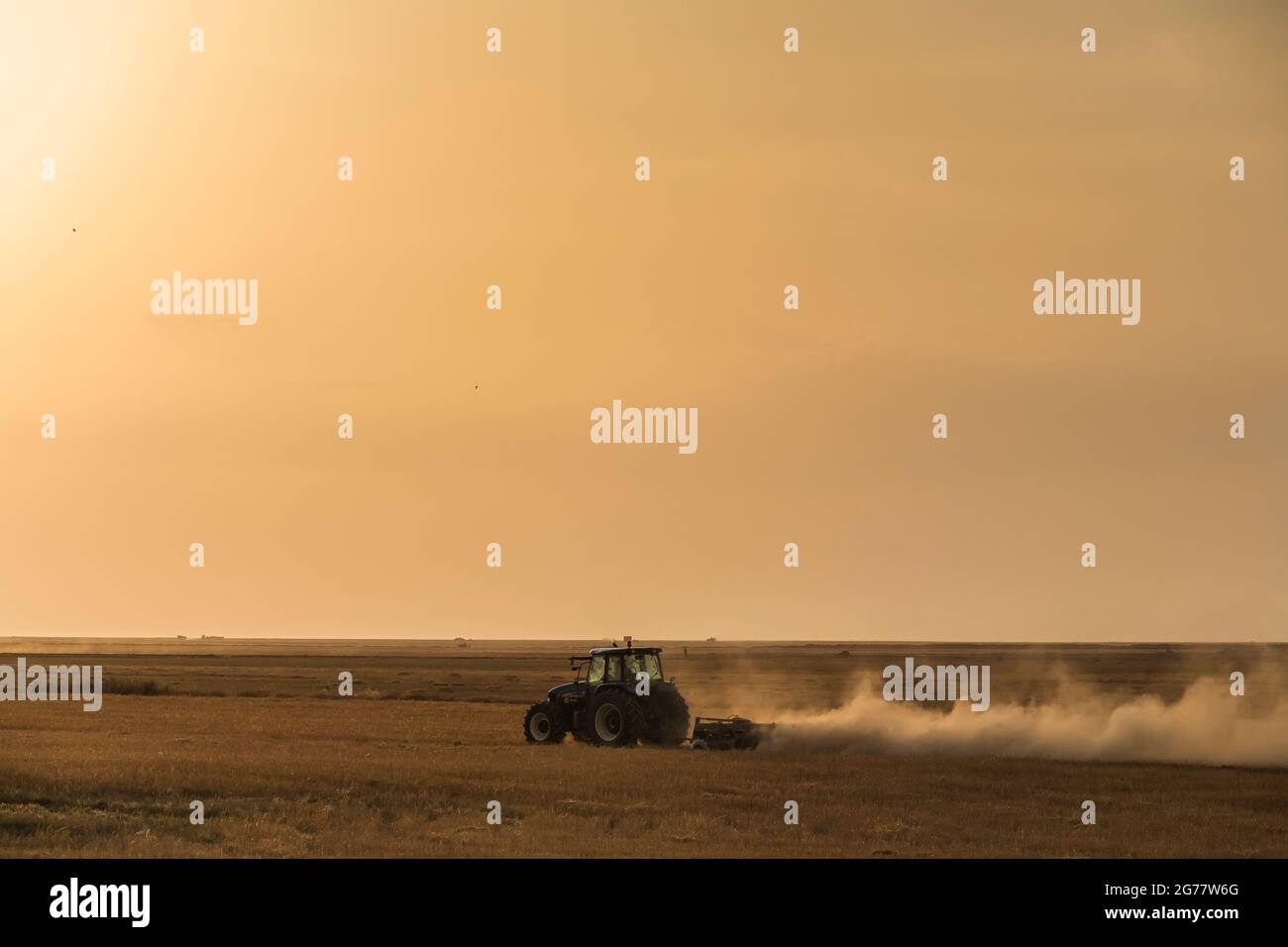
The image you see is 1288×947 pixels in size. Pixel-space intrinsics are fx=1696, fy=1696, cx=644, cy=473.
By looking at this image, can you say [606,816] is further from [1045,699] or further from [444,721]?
[1045,699]

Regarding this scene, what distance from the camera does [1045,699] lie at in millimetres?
74938

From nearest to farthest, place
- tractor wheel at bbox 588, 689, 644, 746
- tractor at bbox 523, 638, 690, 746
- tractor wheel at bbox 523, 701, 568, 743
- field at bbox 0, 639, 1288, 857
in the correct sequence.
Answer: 1. field at bbox 0, 639, 1288, 857
2. tractor wheel at bbox 588, 689, 644, 746
3. tractor at bbox 523, 638, 690, 746
4. tractor wheel at bbox 523, 701, 568, 743

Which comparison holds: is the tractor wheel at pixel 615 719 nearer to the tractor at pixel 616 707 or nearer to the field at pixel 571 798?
the tractor at pixel 616 707

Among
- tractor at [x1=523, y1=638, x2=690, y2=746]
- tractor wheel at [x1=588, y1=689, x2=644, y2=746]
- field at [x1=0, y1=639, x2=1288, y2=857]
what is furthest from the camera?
tractor at [x1=523, y1=638, x2=690, y2=746]

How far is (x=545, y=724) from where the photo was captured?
4212 cm

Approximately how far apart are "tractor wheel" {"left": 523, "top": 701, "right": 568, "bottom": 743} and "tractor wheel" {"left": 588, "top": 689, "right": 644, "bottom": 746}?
0.93 metres

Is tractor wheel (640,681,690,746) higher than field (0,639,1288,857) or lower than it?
higher

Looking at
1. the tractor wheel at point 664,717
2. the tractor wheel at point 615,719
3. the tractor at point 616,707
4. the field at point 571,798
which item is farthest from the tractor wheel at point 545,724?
the tractor wheel at point 664,717

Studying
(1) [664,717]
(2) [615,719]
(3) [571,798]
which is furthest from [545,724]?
(3) [571,798]

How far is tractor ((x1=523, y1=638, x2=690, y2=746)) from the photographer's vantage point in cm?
4059

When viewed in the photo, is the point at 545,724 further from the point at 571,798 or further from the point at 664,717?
the point at 571,798

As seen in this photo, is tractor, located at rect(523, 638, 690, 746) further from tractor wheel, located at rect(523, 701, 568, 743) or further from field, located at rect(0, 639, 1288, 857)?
field, located at rect(0, 639, 1288, 857)

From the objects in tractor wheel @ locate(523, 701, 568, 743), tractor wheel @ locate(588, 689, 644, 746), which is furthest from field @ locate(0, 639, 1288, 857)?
tractor wheel @ locate(588, 689, 644, 746)
